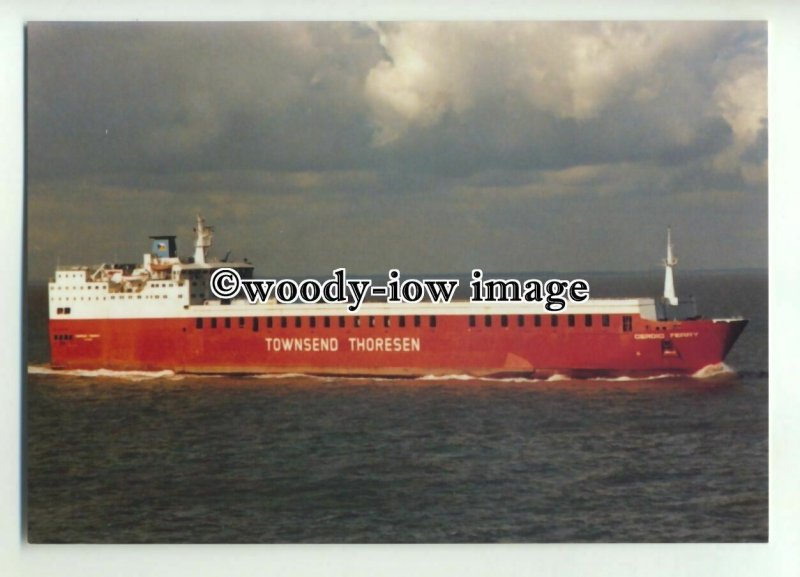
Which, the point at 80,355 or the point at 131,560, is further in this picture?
the point at 80,355

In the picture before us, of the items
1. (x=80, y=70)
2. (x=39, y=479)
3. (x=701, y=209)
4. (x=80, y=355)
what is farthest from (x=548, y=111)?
(x=39, y=479)

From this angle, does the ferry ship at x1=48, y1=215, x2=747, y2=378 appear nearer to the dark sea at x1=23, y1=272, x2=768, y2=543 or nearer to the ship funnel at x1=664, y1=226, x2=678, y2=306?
the ship funnel at x1=664, y1=226, x2=678, y2=306

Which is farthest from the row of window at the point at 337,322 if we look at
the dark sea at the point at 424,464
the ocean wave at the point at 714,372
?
the ocean wave at the point at 714,372

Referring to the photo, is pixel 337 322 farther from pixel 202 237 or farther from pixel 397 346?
pixel 202 237

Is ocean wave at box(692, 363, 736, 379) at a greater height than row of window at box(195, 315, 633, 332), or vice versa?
row of window at box(195, 315, 633, 332)

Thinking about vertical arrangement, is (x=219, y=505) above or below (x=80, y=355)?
below

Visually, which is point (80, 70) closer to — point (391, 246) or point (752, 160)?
→ point (391, 246)

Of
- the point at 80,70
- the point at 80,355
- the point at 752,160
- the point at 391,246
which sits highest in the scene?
the point at 80,70

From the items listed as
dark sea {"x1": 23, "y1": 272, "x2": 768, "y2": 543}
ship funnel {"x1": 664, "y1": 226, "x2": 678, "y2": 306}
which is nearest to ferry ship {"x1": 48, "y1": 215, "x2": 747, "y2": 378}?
ship funnel {"x1": 664, "y1": 226, "x2": 678, "y2": 306}
